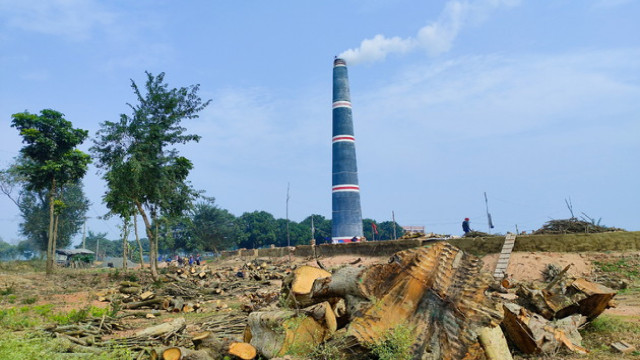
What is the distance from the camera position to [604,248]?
14.9m

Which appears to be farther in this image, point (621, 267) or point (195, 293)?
point (195, 293)

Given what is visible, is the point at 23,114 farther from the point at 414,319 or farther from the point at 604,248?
the point at 604,248

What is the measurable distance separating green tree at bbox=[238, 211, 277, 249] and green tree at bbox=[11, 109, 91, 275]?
38180mm

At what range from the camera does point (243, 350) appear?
5395 mm

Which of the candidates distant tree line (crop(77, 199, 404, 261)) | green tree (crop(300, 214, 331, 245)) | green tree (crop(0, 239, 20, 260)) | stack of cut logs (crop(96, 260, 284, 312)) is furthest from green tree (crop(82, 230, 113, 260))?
stack of cut logs (crop(96, 260, 284, 312))

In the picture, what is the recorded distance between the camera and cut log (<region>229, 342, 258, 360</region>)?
5.33 m

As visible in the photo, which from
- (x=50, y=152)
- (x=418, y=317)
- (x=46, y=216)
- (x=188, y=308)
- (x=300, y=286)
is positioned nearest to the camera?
(x=418, y=317)

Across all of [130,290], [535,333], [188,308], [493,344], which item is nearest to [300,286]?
[493,344]

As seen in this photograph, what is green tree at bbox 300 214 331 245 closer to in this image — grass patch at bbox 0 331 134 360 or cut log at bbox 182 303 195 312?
cut log at bbox 182 303 195 312

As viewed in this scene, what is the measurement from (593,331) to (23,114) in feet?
96.1

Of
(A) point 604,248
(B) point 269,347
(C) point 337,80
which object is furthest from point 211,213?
(B) point 269,347

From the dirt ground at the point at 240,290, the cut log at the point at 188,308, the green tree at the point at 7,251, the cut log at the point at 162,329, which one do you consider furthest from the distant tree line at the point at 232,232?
the green tree at the point at 7,251

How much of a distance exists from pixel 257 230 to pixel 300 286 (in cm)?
5724

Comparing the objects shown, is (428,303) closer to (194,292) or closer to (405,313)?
(405,313)
